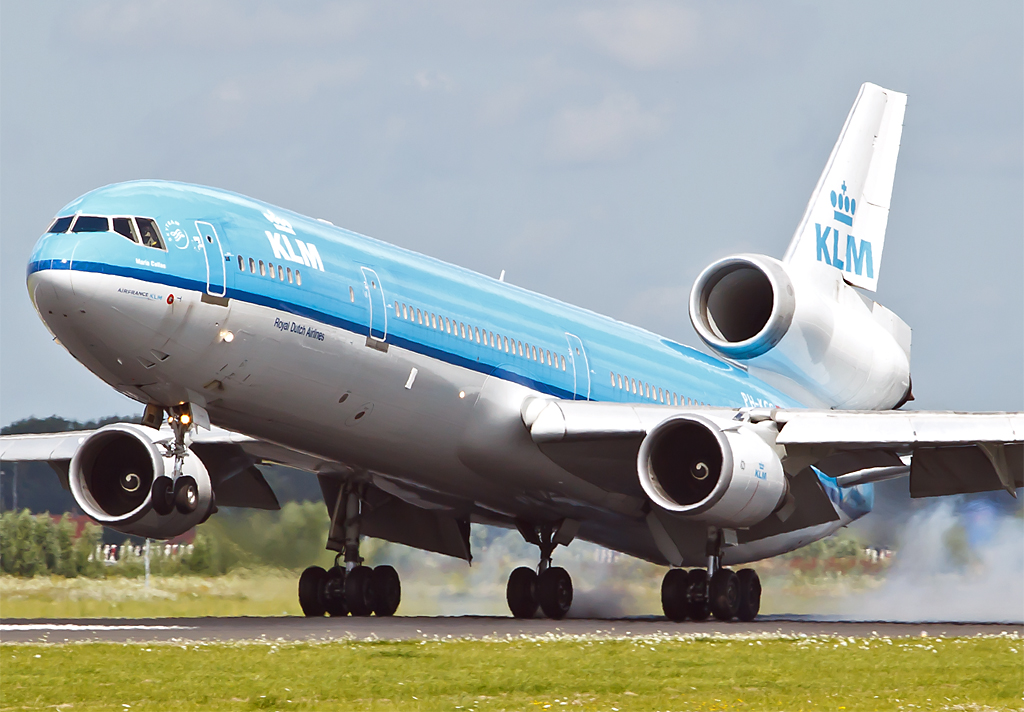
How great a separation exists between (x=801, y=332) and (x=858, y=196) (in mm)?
5905

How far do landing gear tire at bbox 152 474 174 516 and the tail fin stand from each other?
1513cm

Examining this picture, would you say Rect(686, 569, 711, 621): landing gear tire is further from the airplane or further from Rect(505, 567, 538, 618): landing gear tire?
Rect(505, 567, 538, 618): landing gear tire

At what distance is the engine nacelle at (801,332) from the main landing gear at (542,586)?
17.7 ft

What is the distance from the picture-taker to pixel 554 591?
23.0 metres

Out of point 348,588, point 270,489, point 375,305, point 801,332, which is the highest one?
point 801,332

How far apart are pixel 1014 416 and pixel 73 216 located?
12.2m

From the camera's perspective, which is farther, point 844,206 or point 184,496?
point 844,206

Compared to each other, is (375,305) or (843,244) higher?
(843,244)

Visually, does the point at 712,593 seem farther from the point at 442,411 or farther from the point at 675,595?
the point at 442,411

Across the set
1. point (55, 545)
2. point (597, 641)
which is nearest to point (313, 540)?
point (55, 545)

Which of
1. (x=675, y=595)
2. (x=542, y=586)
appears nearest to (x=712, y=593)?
(x=675, y=595)

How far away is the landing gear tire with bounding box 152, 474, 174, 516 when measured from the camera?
16.4 meters

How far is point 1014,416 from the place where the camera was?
1945 cm

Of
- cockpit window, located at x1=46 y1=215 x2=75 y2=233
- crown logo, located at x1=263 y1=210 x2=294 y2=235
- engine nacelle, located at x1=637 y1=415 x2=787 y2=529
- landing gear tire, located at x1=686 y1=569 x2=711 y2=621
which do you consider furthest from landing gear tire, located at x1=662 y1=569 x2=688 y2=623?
cockpit window, located at x1=46 y1=215 x2=75 y2=233
